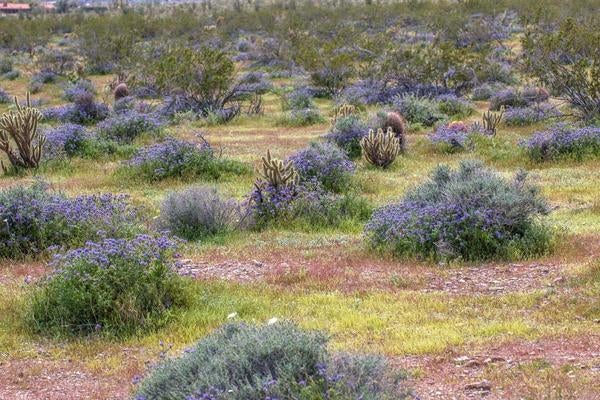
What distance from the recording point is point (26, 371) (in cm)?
680

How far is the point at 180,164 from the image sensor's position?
16.0m

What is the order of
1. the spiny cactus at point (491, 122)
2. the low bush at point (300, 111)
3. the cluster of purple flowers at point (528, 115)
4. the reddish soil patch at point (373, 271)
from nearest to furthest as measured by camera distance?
the reddish soil patch at point (373, 271)
the spiny cactus at point (491, 122)
the cluster of purple flowers at point (528, 115)
the low bush at point (300, 111)

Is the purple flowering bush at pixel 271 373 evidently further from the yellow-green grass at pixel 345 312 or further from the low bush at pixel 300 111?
the low bush at pixel 300 111

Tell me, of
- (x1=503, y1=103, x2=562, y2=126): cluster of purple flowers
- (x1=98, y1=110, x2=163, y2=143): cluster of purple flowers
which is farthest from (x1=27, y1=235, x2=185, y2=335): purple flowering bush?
(x1=503, y1=103, x2=562, y2=126): cluster of purple flowers

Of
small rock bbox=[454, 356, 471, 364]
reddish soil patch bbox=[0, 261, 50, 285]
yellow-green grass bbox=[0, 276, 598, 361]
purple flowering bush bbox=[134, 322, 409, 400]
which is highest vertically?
purple flowering bush bbox=[134, 322, 409, 400]

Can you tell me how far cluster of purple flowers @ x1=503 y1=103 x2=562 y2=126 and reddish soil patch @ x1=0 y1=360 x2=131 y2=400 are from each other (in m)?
16.6

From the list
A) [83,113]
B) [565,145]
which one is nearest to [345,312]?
[565,145]

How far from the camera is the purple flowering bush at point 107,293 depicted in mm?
7703

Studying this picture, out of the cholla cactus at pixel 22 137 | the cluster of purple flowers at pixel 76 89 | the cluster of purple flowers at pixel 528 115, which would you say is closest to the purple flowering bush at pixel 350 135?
the cluster of purple flowers at pixel 528 115

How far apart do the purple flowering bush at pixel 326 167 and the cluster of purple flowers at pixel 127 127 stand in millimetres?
7601

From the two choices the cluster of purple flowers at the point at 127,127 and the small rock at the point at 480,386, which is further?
the cluster of purple flowers at the point at 127,127

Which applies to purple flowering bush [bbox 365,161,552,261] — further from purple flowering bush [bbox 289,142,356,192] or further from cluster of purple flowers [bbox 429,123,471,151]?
cluster of purple flowers [bbox 429,123,471,151]

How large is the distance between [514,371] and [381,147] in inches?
430

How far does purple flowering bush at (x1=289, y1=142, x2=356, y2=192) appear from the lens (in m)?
14.1
